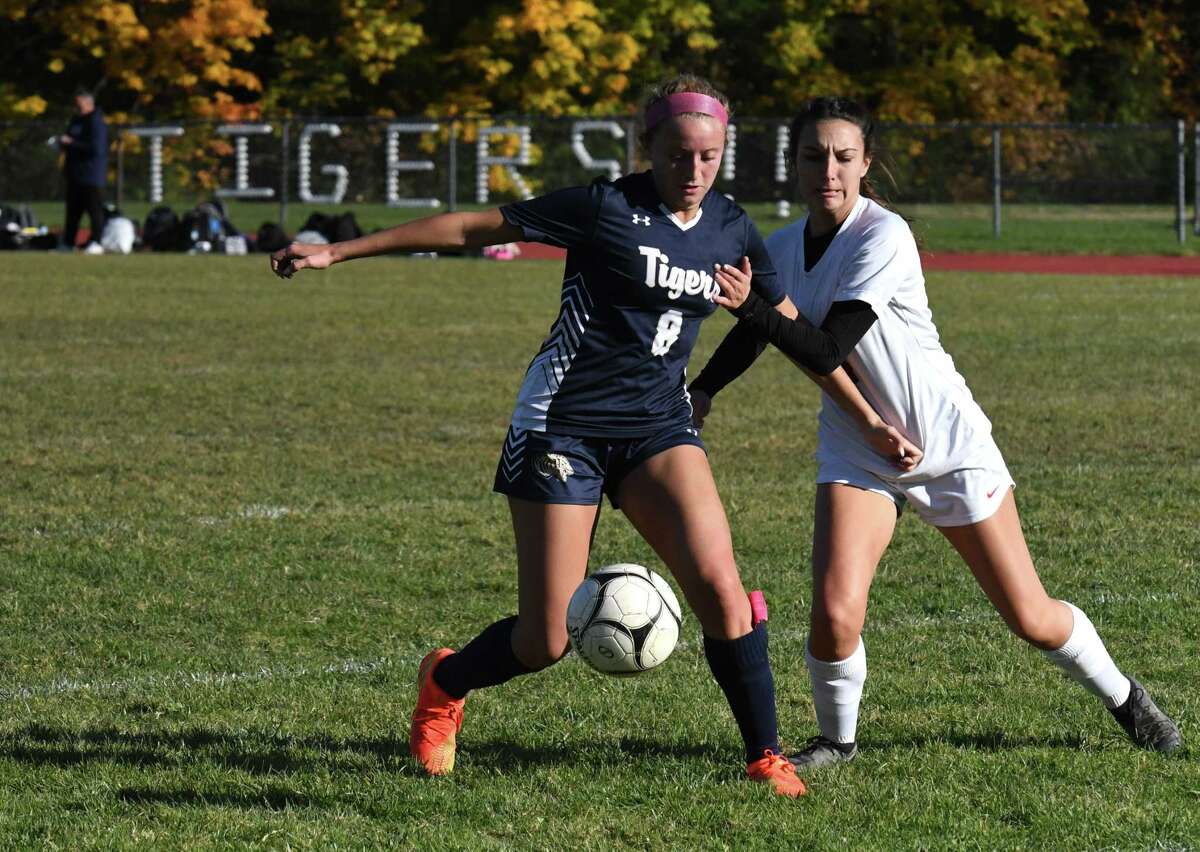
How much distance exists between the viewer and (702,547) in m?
4.72

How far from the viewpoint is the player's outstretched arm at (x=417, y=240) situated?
4.67 m

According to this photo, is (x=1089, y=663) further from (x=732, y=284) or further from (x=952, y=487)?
(x=732, y=284)

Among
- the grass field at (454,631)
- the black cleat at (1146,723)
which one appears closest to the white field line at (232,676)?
the grass field at (454,631)

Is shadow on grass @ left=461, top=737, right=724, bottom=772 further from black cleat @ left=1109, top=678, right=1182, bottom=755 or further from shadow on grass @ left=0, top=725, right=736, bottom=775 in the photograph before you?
black cleat @ left=1109, top=678, right=1182, bottom=755

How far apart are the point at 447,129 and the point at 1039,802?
2754 centimetres

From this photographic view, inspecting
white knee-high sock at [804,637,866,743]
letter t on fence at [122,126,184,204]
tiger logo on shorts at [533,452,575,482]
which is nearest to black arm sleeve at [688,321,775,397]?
tiger logo on shorts at [533,452,575,482]

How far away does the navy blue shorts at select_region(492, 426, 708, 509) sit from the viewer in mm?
4789

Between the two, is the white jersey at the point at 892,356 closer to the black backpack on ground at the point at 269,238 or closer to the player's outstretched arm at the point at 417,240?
the player's outstretched arm at the point at 417,240

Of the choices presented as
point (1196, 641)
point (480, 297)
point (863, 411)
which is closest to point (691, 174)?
point (863, 411)

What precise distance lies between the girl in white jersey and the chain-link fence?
24387mm

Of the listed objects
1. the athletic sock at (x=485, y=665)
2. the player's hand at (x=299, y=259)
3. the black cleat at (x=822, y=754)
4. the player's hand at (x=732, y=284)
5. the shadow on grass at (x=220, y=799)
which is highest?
the player's hand at (x=299, y=259)

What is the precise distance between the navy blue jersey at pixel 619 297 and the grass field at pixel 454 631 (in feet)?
3.35

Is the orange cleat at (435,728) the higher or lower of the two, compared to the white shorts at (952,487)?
lower

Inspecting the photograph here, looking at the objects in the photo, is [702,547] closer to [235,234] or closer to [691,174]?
[691,174]
